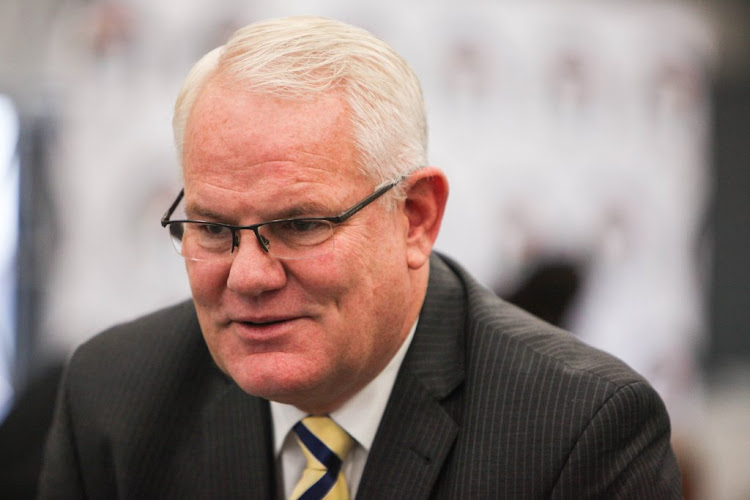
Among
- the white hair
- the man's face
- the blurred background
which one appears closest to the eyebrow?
the man's face

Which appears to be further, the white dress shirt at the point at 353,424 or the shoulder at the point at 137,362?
the shoulder at the point at 137,362

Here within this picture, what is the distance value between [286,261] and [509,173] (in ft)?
9.31

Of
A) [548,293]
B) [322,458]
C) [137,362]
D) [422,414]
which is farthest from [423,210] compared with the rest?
[548,293]

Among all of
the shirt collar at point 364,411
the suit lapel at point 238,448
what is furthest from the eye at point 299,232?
the suit lapel at point 238,448

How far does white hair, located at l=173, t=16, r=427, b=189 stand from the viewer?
5.28ft

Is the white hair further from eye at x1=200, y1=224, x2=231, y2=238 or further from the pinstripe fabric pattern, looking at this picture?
the pinstripe fabric pattern

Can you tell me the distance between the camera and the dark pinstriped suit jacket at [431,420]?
1653 millimetres

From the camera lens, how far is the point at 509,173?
14.0 feet

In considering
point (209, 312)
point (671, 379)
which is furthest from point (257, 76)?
point (671, 379)

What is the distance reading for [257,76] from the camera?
63.2 inches

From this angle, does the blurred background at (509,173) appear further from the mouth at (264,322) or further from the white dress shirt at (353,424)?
the mouth at (264,322)

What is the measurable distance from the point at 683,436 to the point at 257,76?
3157mm

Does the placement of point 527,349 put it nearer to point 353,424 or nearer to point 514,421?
point 514,421

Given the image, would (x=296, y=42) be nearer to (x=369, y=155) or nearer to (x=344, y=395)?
(x=369, y=155)
